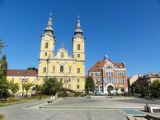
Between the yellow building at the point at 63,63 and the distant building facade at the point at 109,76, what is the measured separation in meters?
13.5

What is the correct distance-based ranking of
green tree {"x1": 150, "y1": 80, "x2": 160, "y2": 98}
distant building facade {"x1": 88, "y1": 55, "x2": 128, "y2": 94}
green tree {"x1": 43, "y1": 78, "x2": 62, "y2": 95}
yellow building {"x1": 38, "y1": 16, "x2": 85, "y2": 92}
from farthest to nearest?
1. distant building facade {"x1": 88, "y1": 55, "x2": 128, "y2": 94}
2. yellow building {"x1": 38, "y1": 16, "x2": 85, "y2": 92}
3. green tree {"x1": 43, "y1": 78, "x2": 62, "y2": 95}
4. green tree {"x1": 150, "y1": 80, "x2": 160, "y2": 98}

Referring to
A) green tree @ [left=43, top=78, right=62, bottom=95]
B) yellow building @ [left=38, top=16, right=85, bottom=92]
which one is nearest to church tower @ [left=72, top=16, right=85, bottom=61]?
yellow building @ [left=38, top=16, right=85, bottom=92]

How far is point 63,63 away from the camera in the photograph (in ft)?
294

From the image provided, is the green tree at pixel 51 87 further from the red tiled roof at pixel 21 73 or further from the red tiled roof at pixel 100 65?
the red tiled roof at pixel 100 65

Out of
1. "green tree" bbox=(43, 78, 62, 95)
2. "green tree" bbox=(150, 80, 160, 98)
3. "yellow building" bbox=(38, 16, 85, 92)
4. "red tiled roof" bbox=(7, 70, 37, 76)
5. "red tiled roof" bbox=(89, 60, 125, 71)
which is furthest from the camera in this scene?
"red tiled roof" bbox=(89, 60, 125, 71)

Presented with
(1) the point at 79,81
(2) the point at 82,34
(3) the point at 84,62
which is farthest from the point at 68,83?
A: (2) the point at 82,34

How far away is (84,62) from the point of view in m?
90.6

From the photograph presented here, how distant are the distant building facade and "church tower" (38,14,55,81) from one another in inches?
903

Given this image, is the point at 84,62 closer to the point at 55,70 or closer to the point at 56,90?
the point at 55,70

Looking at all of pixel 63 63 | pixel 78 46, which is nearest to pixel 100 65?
pixel 78 46

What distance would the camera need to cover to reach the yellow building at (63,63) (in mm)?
87938

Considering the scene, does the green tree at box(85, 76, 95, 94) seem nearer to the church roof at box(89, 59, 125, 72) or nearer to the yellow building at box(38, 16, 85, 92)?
the yellow building at box(38, 16, 85, 92)

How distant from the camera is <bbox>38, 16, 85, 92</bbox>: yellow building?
87.9 meters

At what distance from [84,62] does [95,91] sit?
1565 centimetres
